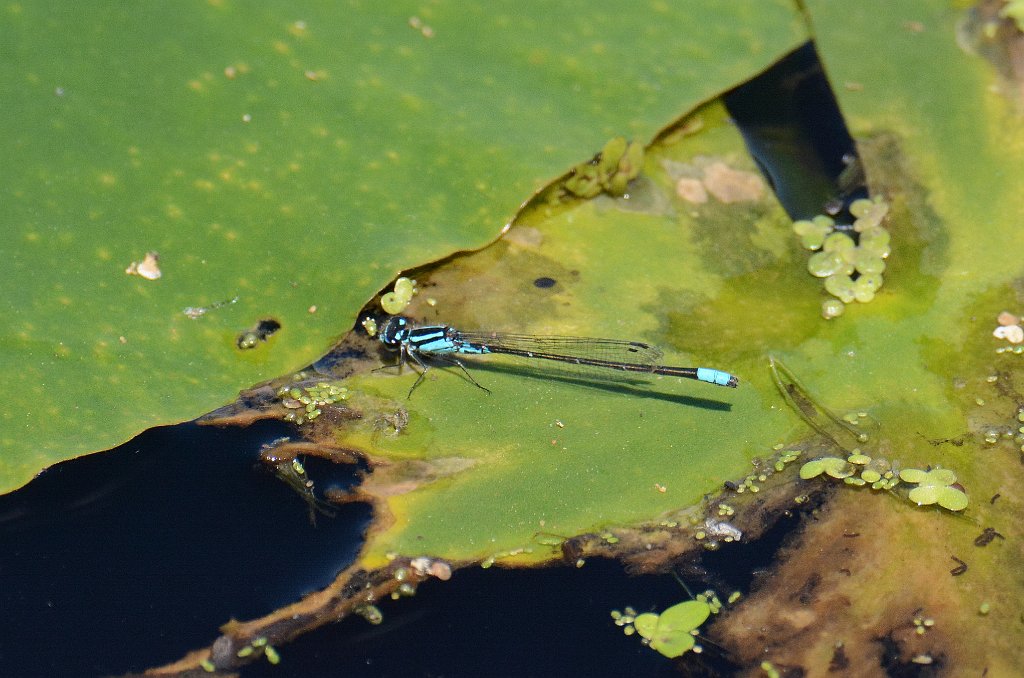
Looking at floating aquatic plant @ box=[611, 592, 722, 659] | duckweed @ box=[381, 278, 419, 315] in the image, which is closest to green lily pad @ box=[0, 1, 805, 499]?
duckweed @ box=[381, 278, 419, 315]

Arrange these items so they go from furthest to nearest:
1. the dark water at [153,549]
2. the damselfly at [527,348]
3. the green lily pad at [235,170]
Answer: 1. the damselfly at [527,348]
2. the green lily pad at [235,170]
3. the dark water at [153,549]

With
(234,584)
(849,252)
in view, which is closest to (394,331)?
(234,584)

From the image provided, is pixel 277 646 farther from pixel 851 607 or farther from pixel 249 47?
pixel 249 47

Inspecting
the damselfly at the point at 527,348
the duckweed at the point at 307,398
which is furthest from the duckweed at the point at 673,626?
the duckweed at the point at 307,398

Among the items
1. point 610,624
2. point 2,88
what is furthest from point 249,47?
point 610,624

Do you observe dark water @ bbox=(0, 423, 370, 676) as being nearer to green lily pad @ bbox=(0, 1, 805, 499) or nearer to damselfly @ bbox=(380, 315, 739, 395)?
green lily pad @ bbox=(0, 1, 805, 499)

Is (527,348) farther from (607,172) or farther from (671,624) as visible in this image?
(671,624)

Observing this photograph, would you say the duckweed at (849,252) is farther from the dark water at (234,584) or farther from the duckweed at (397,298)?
the duckweed at (397,298)
